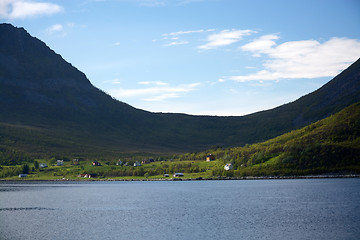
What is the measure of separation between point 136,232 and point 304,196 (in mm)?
60805

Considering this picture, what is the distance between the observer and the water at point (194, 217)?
7038 cm

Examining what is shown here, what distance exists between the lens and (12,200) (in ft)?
434

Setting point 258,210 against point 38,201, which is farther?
point 38,201

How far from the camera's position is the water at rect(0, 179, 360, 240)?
70375mm

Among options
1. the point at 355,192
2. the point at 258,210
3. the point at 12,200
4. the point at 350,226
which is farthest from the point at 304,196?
the point at 12,200

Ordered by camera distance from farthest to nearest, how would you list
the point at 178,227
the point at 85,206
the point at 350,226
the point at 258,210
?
the point at 85,206, the point at 258,210, the point at 178,227, the point at 350,226

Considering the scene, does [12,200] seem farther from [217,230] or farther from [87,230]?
[217,230]

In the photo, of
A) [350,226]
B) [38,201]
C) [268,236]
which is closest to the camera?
[268,236]

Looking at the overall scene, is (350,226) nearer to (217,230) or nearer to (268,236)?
(268,236)

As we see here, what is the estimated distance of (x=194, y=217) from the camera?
288 feet

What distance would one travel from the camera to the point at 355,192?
120 meters

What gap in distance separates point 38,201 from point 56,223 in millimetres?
48274

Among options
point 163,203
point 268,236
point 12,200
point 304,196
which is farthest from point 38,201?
point 268,236

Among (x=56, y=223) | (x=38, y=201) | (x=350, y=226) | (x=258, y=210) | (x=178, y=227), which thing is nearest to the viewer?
(x=350, y=226)
